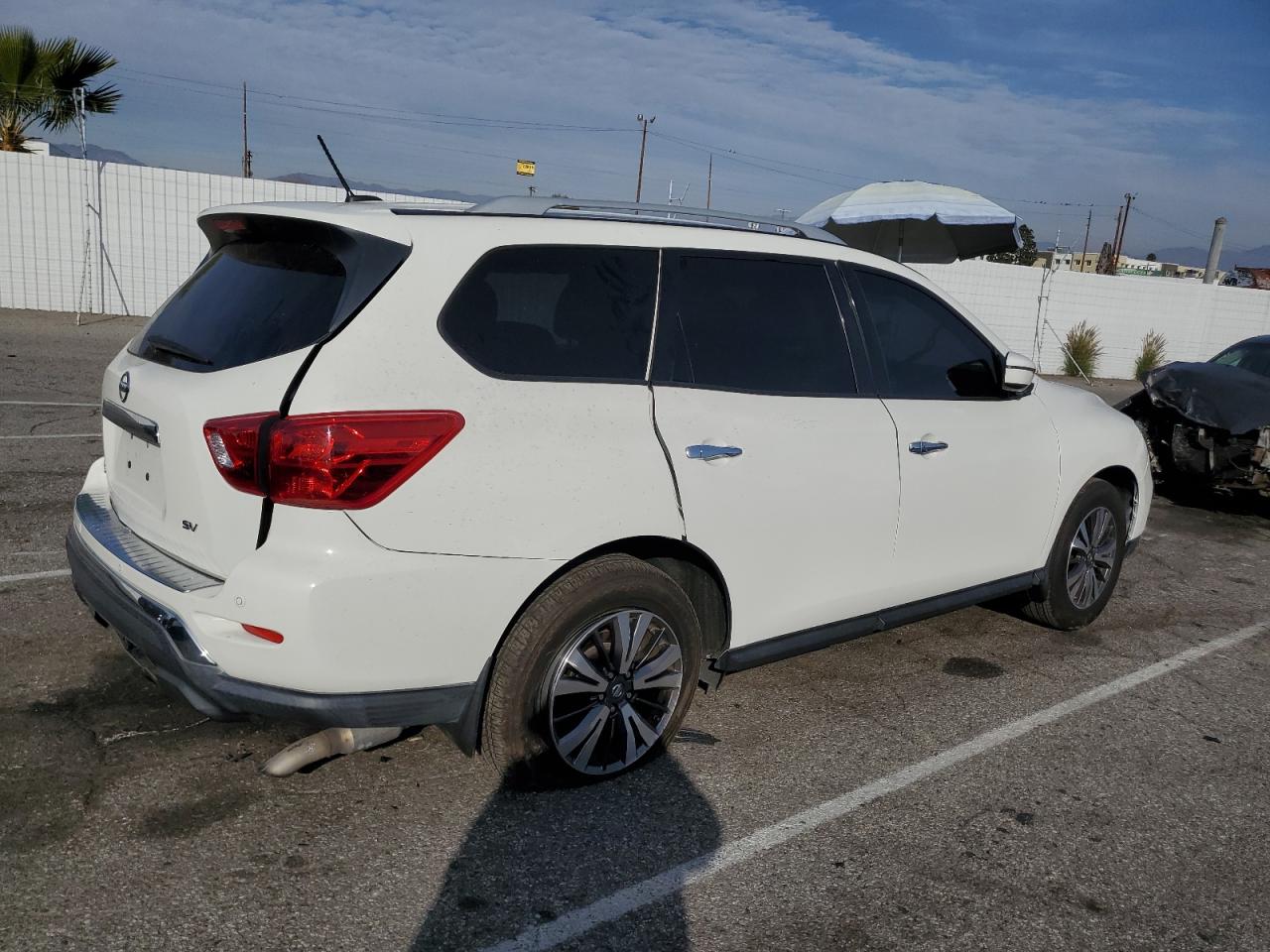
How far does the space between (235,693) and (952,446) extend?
9.32 ft

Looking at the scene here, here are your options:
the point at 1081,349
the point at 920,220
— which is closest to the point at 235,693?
the point at 920,220

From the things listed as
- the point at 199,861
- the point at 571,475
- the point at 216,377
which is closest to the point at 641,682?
the point at 571,475

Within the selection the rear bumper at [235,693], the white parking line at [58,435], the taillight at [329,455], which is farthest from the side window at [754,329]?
the white parking line at [58,435]

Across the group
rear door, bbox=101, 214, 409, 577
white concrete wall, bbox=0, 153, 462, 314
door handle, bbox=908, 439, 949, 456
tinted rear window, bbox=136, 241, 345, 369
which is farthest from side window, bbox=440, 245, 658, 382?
white concrete wall, bbox=0, 153, 462, 314

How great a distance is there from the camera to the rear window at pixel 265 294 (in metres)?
2.94

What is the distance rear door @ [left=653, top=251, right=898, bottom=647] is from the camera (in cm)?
346

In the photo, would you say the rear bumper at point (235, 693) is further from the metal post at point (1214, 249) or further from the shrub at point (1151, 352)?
the metal post at point (1214, 249)

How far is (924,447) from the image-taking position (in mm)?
4141

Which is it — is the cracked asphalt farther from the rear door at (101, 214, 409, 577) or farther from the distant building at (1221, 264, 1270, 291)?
the distant building at (1221, 264, 1270, 291)

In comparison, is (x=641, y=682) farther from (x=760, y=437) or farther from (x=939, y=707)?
(x=939, y=707)

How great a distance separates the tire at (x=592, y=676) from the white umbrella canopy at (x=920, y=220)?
6.23 m

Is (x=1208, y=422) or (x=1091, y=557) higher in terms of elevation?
(x=1208, y=422)

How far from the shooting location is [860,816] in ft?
11.3

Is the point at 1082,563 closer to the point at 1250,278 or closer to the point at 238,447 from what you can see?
the point at 238,447
